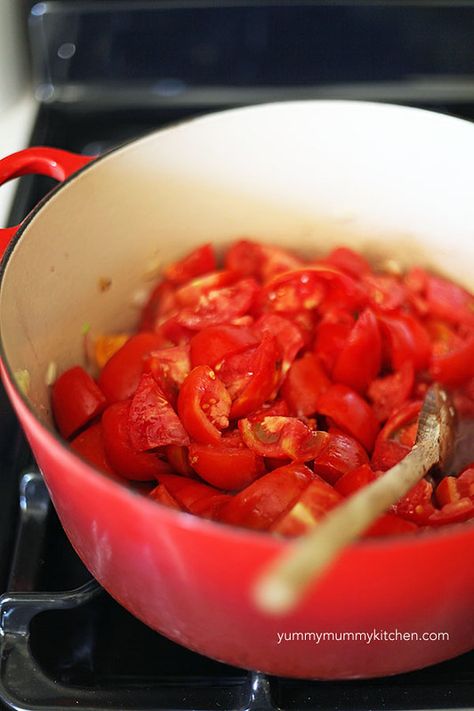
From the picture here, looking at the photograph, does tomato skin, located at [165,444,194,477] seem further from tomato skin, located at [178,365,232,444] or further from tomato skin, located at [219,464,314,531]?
tomato skin, located at [219,464,314,531]

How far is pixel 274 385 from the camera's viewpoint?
3.40ft

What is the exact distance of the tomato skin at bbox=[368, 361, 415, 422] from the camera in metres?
1.06

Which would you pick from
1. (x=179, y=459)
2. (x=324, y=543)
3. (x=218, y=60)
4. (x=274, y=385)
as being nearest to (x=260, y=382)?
(x=274, y=385)

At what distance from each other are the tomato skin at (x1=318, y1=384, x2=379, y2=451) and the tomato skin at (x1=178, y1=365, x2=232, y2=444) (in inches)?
4.9

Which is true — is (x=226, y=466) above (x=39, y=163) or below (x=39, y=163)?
below

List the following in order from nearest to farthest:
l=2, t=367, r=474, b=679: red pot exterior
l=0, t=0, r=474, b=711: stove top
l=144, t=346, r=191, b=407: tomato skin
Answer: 1. l=2, t=367, r=474, b=679: red pot exterior
2. l=144, t=346, r=191, b=407: tomato skin
3. l=0, t=0, r=474, b=711: stove top

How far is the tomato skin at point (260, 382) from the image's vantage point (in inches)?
38.9

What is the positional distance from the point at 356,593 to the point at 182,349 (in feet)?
1.67

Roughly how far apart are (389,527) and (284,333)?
37cm

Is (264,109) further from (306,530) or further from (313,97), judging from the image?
(306,530)

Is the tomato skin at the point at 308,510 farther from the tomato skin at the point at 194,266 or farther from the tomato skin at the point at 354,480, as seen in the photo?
the tomato skin at the point at 194,266

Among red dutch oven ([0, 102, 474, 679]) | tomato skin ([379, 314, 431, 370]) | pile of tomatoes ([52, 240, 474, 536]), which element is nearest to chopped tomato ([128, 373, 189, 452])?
pile of tomatoes ([52, 240, 474, 536])

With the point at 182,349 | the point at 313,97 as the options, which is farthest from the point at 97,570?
the point at 313,97

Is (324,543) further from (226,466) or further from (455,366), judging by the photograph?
(455,366)
